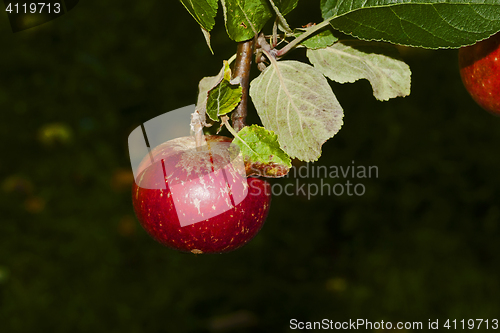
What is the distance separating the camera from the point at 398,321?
7.04ft

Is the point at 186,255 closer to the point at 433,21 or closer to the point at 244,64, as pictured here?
the point at 244,64

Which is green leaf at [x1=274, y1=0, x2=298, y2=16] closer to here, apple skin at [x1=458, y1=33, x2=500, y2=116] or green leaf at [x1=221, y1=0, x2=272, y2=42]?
green leaf at [x1=221, y1=0, x2=272, y2=42]

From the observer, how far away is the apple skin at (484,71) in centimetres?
64

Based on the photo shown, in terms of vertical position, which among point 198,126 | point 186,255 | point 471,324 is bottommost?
point 471,324

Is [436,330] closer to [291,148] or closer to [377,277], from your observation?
[377,277]

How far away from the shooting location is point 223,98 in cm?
49

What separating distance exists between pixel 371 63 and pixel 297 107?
0.45 ft

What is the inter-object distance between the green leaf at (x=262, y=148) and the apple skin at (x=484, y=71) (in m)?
0.37

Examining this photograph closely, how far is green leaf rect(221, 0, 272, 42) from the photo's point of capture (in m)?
0.47

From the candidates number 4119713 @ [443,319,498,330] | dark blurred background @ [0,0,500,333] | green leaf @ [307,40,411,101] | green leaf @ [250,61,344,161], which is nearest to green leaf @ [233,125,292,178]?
green leaf @ [250,61,344,161]

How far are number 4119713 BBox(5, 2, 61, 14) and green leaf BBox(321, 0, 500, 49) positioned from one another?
451mm

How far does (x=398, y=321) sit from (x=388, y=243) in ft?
1.39

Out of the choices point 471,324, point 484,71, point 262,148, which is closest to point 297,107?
point 262,148

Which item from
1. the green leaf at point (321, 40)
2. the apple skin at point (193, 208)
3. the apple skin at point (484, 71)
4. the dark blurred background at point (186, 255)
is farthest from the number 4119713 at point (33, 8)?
the dark blurred background at point (186, 255)
